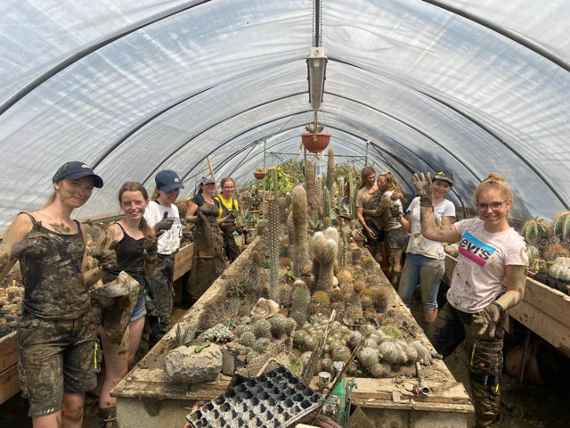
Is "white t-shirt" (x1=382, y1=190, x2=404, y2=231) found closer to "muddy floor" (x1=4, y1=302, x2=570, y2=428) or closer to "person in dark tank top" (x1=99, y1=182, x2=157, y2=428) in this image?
"muddy floor" (x1=4, y1=302, x2=570, y2=428)

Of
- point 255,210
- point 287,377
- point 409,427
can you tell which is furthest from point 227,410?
point 255,210

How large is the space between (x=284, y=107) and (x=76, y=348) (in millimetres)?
8730

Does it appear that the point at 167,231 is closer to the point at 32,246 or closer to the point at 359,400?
the point at 32,246

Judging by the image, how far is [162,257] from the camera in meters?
3.85

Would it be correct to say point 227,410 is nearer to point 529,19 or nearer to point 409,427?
point 409,427

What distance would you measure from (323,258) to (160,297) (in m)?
1.61

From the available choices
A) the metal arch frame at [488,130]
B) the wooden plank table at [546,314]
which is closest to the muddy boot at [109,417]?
the wooden plank table at [546,314]

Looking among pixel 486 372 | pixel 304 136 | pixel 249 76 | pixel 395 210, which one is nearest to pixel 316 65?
pixel 304 136

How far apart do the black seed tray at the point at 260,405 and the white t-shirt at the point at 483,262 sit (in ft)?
4.91

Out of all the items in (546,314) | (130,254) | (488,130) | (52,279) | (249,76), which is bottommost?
(546,314)

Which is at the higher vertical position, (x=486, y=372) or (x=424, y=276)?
(x=424, y=276)

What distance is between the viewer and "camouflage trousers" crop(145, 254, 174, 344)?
378 cm

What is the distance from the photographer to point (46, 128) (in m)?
4.49

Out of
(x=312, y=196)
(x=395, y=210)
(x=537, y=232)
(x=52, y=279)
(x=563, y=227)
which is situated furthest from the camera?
(x=312, y=196)
